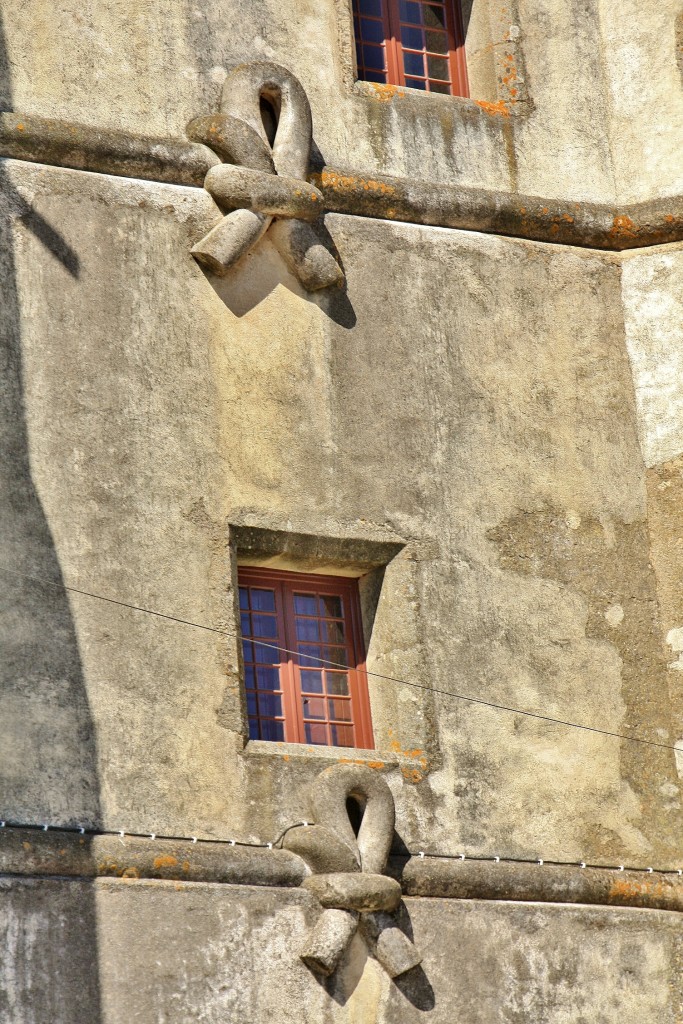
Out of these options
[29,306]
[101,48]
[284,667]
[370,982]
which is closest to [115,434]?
[29,306]

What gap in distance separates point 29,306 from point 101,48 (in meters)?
1.75

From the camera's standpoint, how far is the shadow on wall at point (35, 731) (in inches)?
381

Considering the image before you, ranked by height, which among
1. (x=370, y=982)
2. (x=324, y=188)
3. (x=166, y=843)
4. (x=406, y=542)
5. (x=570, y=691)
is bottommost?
(x=370, y=982)

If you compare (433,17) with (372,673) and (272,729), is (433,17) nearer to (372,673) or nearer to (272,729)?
(372,673)

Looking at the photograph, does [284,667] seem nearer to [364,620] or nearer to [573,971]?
[364,620]

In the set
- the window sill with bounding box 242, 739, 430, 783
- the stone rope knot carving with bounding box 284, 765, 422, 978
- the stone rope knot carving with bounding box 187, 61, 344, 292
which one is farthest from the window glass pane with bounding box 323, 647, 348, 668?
the stone rope knot carving with bounding box 187, 61, 344, 292

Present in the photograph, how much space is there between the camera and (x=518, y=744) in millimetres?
11461

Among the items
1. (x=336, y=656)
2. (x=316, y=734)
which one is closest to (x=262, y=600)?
(x=336, y=656)

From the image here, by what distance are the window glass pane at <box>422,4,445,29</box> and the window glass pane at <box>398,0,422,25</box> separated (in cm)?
4

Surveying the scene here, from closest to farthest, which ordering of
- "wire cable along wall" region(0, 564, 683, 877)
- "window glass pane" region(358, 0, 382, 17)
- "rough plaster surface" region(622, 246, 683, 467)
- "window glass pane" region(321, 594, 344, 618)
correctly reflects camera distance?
"wire cable along wall" region(0, 564, 683, 877), "window glass pane" region(321, 594, 344, 618), "rough plaster surface" region(622, 246, 683, 467), "window glass pane" region(358, 0, 382, 17)

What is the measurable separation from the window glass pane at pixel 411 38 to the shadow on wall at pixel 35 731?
10.6 feet

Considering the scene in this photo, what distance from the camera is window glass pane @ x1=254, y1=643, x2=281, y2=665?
11.3 m

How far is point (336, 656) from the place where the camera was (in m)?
11.6

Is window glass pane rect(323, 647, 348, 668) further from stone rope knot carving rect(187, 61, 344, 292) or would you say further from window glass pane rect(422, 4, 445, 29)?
window glass pane rect(422, 4, 445, 29)
